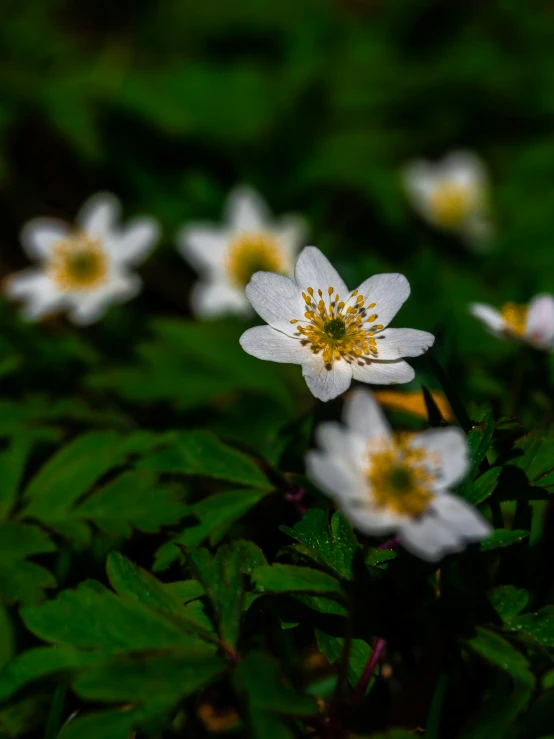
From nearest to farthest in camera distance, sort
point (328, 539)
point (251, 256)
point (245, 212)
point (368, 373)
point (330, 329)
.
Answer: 1. point (328, 539)
2. point (368, 373)
3. point (330, 329)
4. point (251, 256)
5. point (245, 212)

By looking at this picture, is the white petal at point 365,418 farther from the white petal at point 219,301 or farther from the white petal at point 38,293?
the white petal at point 38,293

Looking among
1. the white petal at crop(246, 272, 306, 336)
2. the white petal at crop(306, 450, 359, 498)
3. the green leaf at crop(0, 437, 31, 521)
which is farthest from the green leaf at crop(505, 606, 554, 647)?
the green leaf at crop(0, 437, 31, 521)

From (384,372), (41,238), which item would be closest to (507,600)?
(384,372)

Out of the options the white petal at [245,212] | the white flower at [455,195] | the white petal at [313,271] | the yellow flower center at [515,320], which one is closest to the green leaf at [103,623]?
the white petal at [313,271]

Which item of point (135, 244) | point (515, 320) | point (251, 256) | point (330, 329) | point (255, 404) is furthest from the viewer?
point (251, 256)

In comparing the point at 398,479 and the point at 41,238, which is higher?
the point at 398,479

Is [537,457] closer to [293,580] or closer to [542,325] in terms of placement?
[542,325]

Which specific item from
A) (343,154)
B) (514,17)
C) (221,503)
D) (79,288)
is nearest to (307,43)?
(343,154)

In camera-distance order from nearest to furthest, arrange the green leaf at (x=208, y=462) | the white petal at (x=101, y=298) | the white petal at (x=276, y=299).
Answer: the white petal at (x=276, y=299), the green leaf at (x=208, y=462), the white petal at (x=101, y=298)

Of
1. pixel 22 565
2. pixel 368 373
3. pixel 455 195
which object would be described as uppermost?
pixel 368 373
